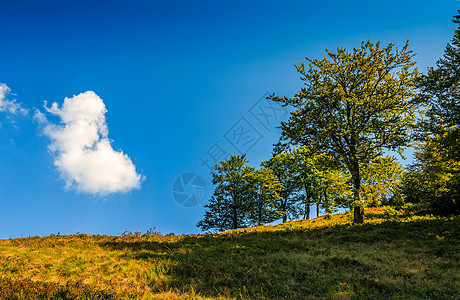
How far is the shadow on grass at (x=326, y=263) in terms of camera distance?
745cm

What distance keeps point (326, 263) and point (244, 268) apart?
3.56m

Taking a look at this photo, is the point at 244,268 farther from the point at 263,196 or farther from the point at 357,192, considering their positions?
the point at 263,196

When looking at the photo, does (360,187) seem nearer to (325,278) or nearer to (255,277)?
(325,278)

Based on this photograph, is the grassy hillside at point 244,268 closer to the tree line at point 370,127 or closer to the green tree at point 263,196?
the tree line at point 370,127

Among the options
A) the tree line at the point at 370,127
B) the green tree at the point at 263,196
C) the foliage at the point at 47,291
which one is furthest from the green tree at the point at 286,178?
the foliage at the point at 47,291

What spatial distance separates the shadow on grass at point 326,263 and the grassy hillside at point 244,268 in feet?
0.12

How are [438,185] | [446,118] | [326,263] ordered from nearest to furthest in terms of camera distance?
[326,263]
[446,118]
[438,185]

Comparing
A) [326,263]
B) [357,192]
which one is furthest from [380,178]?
[326,263]

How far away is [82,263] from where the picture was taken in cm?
1002

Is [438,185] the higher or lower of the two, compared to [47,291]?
higher

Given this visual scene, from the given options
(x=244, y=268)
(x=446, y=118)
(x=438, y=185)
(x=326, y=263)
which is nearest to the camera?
(x=244, y=268)

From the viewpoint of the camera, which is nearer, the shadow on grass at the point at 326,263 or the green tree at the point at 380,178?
the shadow on grass at the point at 326,263

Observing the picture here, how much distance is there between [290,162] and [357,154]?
20.0 m

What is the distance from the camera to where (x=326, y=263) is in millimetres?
10219
